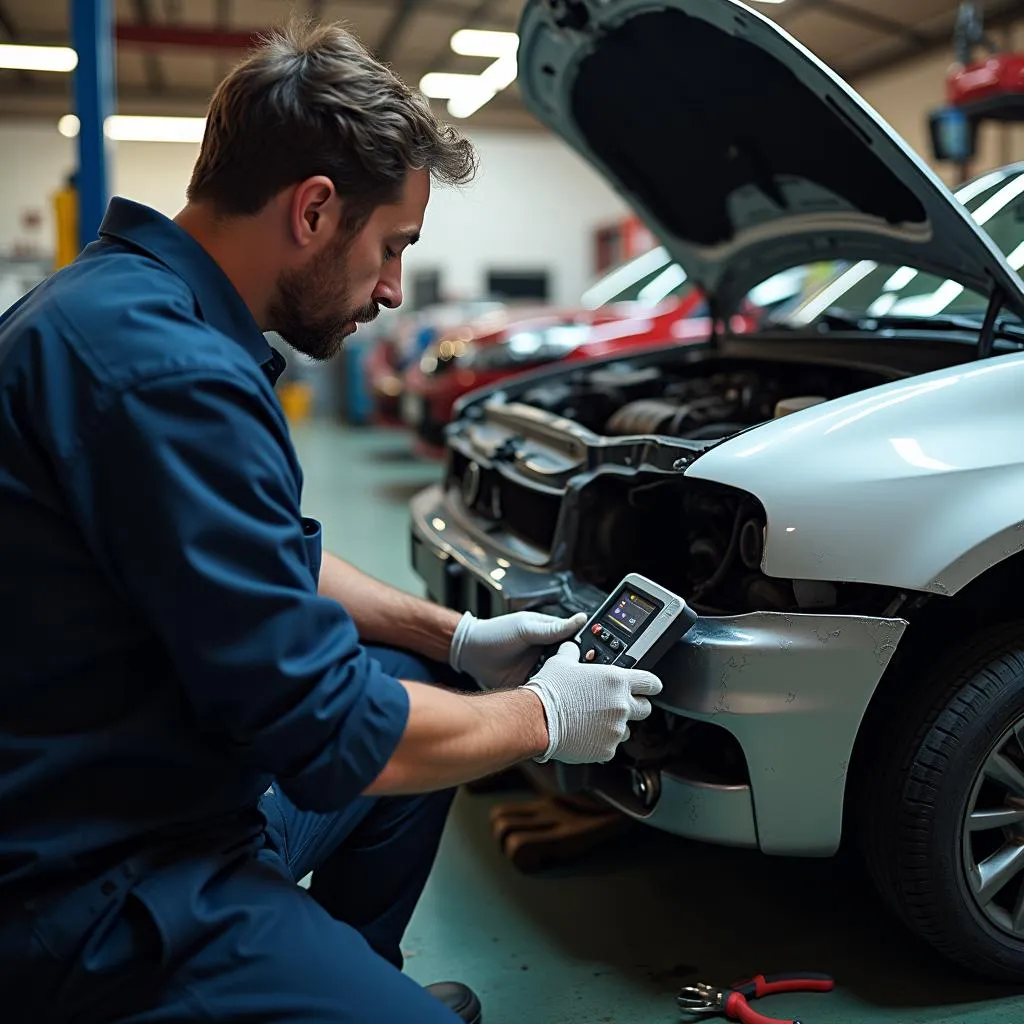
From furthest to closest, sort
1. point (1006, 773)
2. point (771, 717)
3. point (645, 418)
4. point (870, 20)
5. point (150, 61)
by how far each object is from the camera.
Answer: point (150, 61) → point (870, 20) → point (645, 418) → point (1006, 773) → point (771, 717)

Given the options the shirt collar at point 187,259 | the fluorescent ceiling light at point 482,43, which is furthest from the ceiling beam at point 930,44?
the shirt collar at point 187,259

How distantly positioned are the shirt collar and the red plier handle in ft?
3.89

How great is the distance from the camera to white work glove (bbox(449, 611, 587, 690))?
1713 mm

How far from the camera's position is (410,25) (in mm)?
11195

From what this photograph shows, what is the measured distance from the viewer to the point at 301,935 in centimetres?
112

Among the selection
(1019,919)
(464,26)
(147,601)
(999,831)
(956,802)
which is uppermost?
(464,26)

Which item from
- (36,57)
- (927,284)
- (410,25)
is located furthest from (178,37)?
(927,284)

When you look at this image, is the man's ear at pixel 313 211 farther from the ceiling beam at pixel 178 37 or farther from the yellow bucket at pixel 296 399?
the yellow bucket at pixel 296 399

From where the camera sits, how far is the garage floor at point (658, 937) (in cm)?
166

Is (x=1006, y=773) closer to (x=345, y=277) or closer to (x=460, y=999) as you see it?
(x=460, y=999)

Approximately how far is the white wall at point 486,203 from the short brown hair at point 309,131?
45.2ft

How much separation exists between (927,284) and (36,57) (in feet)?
40.6

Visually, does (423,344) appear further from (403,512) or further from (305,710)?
(305,710)

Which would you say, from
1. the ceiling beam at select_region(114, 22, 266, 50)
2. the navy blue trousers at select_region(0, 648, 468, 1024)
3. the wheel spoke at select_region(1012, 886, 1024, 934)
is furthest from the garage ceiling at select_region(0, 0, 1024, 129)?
the navy blue trousers at select_region(0, 648, 468, 1024)
